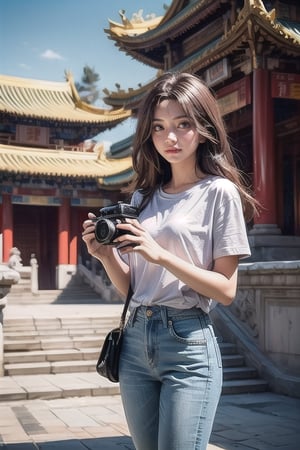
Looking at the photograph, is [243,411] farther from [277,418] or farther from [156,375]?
[156,375]

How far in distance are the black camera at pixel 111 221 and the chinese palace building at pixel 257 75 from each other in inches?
323

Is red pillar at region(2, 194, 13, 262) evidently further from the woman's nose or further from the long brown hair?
the woman's nose

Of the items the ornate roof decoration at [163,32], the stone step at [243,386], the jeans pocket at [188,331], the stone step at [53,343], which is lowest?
the stone step at [243,386]

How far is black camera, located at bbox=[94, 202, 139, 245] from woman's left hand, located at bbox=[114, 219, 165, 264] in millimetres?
18

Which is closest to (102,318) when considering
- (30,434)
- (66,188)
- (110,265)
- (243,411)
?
(243,411)

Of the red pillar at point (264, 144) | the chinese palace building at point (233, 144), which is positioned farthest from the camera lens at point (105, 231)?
the red pillar at point (264, 144)

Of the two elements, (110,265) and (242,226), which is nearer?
(242,226)

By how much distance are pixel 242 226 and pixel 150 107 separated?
48 centimetres

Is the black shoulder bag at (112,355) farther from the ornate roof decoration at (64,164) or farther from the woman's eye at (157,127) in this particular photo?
the ornate roof decoration at (64,164)

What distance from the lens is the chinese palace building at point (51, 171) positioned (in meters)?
22.6

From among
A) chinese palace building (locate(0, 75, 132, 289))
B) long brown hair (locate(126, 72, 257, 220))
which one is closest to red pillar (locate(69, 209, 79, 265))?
chinese palace building (locate(0, 75, 132, 289))

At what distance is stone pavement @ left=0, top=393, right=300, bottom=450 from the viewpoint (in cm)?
462

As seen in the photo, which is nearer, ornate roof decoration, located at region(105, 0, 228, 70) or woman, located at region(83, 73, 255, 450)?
woman, located at region(83, 73, 255, 450)

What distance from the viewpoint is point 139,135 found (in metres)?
1.99
